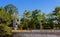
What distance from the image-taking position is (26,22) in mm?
11195

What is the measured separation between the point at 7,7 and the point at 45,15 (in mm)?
2642

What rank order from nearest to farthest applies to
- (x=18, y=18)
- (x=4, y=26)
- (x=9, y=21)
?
1. (x=4, y=26)
2. (x=9, y=21)
3. (x=18, y=18)

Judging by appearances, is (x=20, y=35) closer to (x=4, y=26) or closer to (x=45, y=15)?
(x=4, y=26)

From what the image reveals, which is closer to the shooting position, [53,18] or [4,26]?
[4,26]

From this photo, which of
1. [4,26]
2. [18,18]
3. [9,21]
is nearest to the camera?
[4,26]

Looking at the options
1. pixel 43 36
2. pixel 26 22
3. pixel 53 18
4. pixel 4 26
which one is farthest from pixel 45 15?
pixel 4 26

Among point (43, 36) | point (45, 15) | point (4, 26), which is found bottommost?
→ point (43, 36)

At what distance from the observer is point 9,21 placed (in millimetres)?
10180

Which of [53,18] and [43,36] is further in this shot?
[53,18]

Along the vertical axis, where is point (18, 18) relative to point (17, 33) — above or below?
above

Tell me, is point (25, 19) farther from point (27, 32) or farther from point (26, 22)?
point (27, 32)

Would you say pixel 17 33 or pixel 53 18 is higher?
pixel 53 18

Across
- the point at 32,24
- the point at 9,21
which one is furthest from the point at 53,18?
the point at 9,21

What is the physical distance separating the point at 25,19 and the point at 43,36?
7.63ft
